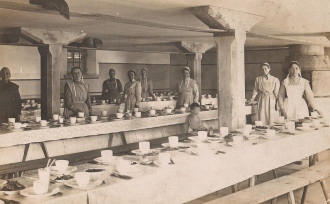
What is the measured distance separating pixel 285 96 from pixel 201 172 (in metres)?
4.70

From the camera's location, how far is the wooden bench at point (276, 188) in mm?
4652

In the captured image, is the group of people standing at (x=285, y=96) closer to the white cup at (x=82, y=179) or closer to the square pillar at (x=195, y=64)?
the white cup at (x=82, y=179)

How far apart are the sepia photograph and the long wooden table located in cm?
1

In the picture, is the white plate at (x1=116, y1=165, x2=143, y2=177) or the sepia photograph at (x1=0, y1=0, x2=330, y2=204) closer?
the white plate at (x1=116, y1=165, x2=143, y2=177)

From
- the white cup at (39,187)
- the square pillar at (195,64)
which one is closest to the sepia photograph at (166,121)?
the white cup at (39,187)

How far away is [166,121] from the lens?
9.78 metres

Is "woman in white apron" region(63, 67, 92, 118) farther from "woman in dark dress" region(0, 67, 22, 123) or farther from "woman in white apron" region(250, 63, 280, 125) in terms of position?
"woman in white apron" region(250, 63, 280, 125)

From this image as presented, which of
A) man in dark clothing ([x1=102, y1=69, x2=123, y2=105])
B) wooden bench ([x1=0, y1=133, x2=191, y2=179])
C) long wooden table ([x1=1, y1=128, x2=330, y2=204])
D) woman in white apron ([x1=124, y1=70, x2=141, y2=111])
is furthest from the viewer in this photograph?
man in dark clothing ([x1=102, y1=69, x2=123, y2=105])

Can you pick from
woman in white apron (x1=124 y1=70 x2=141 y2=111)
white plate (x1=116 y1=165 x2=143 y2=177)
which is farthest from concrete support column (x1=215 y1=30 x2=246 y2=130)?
white plate (x1=116 y1=165 x2=143 y2=177)

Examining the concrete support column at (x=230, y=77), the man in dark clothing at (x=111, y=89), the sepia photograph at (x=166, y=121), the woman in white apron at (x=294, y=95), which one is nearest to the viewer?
the sepia photograph at (x=166, y=121)

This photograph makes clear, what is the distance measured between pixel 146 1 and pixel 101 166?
130 inches

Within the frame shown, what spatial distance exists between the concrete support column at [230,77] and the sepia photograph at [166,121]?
21 mm

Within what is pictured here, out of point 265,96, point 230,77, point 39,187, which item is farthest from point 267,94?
point 39,187

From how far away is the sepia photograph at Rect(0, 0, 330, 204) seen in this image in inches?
169
